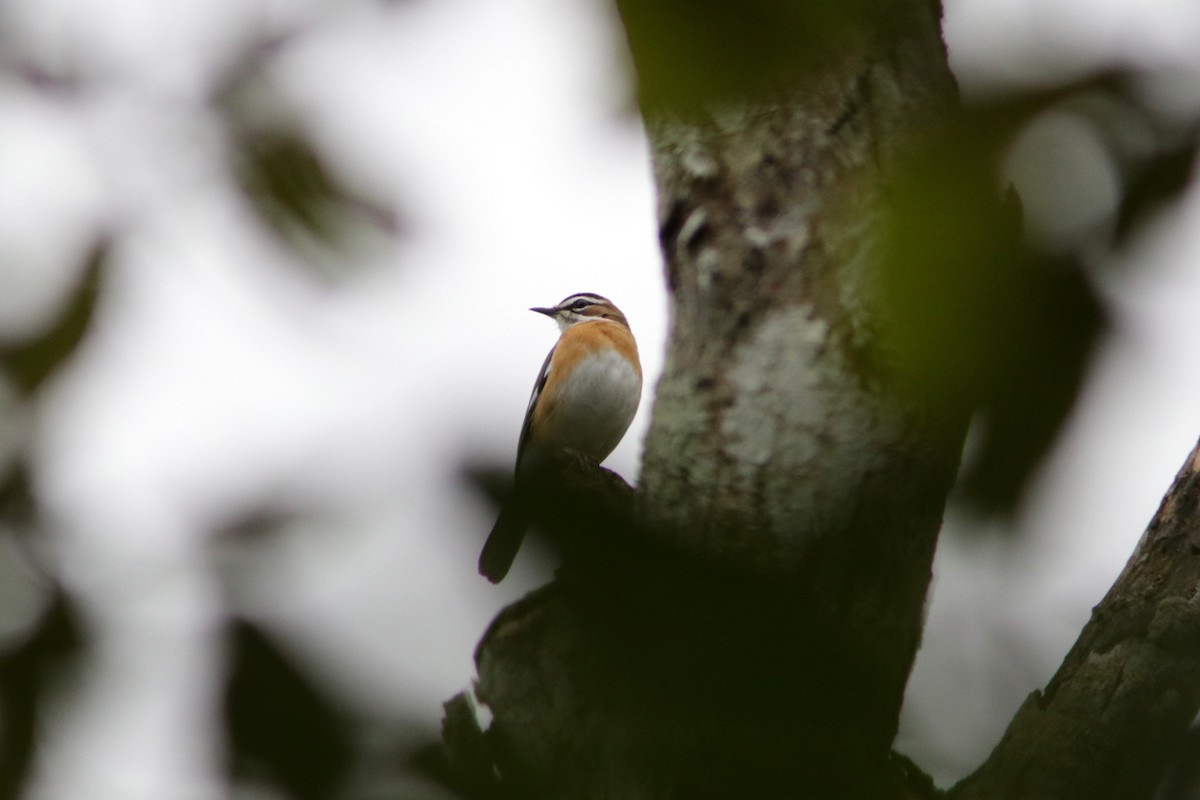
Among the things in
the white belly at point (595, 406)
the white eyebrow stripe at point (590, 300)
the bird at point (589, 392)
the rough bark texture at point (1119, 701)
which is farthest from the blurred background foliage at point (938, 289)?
the white eyebrow stripe at point (590, 300)

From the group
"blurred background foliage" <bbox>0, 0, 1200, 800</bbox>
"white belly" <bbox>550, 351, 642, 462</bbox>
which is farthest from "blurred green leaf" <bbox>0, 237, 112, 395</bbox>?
"white belly" <bbox>550, 351, 642, 462</bbox>

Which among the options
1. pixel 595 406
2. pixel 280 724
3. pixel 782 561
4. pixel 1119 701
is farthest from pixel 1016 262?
pixel 595 406

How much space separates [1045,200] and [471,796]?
39 cm

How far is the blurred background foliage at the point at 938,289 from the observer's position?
464 millimetres

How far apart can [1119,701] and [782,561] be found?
1.57ft

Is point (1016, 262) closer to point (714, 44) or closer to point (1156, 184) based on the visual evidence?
point (1156, 184)

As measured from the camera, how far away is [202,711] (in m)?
0.45

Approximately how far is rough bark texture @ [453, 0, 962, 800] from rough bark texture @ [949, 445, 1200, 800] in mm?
114

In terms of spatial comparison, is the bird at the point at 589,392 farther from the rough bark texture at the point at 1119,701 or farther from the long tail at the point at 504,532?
the long tail at the point at 504,532

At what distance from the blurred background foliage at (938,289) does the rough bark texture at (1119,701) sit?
0.20m

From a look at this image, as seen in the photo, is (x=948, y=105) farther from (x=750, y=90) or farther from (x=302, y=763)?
(x=302, y=763)

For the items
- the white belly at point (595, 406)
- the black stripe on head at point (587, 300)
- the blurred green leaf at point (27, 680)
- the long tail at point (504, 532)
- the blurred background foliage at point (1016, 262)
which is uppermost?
the black stripe on head at point (587, 300)

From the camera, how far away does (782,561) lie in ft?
1.74

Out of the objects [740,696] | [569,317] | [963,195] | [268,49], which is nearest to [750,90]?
[963,195]
